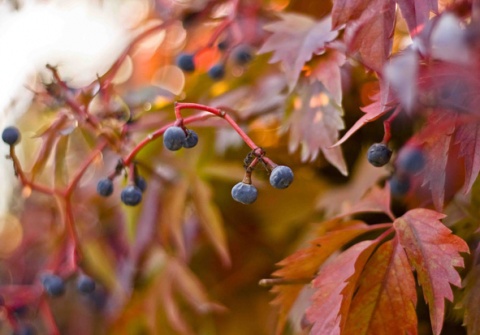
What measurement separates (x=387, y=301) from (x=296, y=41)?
11.1 inches

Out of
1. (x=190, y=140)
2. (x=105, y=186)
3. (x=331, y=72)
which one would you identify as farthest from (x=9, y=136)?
(x=331, y=72)

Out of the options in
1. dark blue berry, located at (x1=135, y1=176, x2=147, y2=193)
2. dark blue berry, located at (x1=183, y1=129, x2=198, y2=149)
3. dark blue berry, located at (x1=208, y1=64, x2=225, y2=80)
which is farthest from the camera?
dark blue berry, located at (x1=208, y1=64, x2=225, y2=80)

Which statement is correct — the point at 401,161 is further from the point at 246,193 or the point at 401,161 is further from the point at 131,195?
the point at 131,195

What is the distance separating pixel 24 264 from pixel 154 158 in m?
0.47

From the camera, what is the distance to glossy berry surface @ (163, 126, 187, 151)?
49 cm

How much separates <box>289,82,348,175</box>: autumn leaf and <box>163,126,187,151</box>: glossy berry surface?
5.7 inches

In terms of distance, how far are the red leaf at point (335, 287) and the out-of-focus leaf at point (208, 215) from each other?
227mm

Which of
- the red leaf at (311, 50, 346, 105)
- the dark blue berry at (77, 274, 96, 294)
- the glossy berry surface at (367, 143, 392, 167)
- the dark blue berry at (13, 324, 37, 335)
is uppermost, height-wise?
the red leaf at (311, 50, 346, 105)

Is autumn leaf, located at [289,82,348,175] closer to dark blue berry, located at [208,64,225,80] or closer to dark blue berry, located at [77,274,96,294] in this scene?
dark blue berry, located at [208,64,225,80]

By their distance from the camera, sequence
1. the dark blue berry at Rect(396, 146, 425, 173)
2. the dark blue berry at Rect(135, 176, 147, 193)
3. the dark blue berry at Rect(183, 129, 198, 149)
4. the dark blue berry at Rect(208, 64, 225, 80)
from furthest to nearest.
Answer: the dark blue berry at Rect(208, 64, 225, 80), the dark blue berry at Rect(135, 176, 147, 193), the dark blue berry at Rect(183, 129, 198, 149), the dark blue berry at Rect(396, 146, 425, 173)

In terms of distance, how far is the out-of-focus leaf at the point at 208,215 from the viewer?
0.73 meters

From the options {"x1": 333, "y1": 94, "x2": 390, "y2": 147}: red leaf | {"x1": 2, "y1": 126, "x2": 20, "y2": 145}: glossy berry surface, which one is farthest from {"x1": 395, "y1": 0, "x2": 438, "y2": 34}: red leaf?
{"x1": 2, "y1": 126, "x2": 20, "y2": 145}: glossy berry surface

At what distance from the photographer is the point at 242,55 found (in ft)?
2.53

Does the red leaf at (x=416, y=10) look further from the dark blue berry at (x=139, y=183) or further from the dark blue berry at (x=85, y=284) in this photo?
the dark blue berry at (x=85, y=284)
